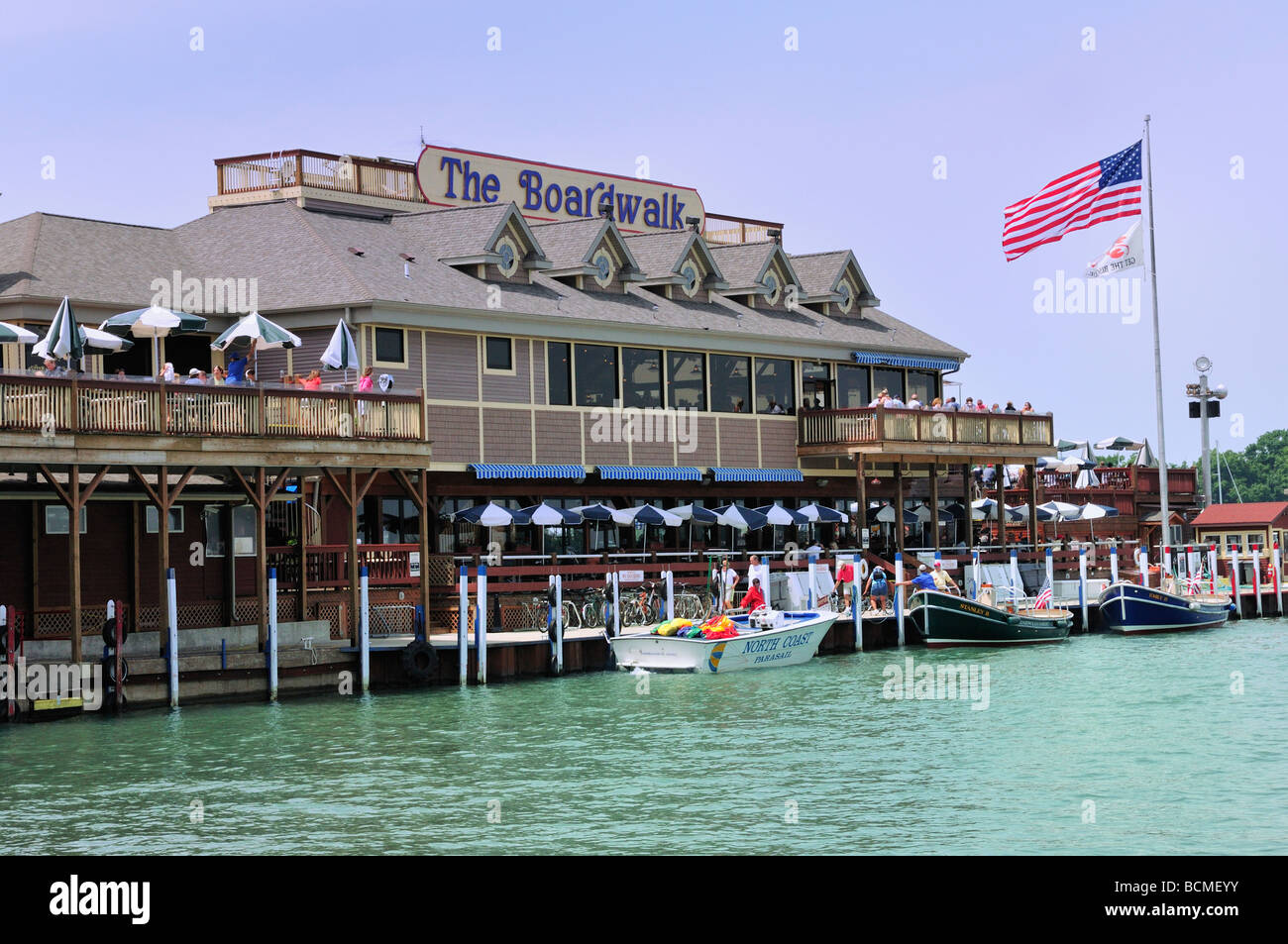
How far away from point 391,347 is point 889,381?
853 inches

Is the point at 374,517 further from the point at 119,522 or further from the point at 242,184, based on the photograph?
the point at 242,184

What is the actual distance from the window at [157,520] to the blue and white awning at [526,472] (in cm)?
979

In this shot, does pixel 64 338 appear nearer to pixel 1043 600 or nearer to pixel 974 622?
pixel 974 622

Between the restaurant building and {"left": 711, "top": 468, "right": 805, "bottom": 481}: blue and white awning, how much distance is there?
0.08 meters

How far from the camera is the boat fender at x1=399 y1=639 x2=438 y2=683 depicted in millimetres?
34625

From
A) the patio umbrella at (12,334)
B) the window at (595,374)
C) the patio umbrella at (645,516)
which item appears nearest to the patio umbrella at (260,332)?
the patio umbrella at (12,334)

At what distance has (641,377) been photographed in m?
49.4

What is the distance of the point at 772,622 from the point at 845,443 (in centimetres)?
1342

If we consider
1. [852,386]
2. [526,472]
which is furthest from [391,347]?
[852,386]

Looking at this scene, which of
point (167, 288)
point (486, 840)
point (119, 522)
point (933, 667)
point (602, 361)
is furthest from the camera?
point (602, 361)

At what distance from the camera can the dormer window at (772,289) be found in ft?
183

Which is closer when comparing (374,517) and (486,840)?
(486,840)

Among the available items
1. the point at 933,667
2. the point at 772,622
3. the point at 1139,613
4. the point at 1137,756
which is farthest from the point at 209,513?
the point at 1139,613

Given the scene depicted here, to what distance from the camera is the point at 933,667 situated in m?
39.1
